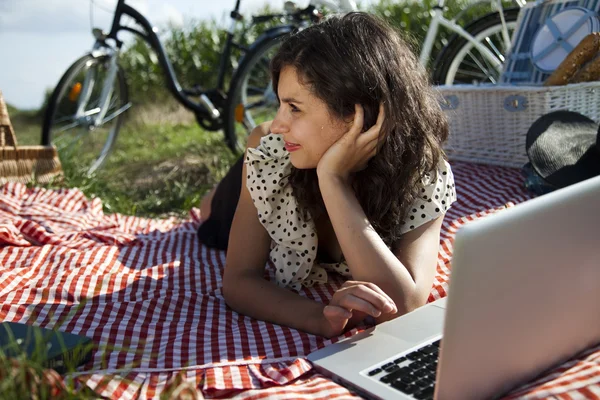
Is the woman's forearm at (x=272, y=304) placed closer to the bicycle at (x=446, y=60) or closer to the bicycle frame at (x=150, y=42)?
the bicycle at (x=446, y=60)

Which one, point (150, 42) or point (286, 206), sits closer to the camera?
point (286, 206)

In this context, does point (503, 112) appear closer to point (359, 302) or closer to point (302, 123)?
point (302, 123)

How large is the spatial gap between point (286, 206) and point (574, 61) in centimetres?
190

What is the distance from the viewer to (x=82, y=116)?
4754 millimetres

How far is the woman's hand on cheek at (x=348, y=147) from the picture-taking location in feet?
6.57

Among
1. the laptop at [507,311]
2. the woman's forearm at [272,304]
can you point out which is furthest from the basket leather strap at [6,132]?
the laptop at [507,311]

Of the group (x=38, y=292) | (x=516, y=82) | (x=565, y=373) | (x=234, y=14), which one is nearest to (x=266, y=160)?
(x=38, y=292)

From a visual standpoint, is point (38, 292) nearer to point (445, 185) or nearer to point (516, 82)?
point (445, 185)

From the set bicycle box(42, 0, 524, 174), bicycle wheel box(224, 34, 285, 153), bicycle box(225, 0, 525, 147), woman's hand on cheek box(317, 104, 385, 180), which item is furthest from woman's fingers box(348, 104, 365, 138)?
bicycle wheel box(224, 34, 285, 153)

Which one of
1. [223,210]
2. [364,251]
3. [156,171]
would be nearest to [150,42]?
[156,171]

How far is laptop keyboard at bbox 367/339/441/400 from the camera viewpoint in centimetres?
148

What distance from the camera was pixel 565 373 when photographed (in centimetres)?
157

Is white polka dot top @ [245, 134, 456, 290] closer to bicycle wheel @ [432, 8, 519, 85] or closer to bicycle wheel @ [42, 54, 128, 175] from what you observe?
bicycle wheel @ [432, 8, 519, 85]

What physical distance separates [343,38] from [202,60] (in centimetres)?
629
